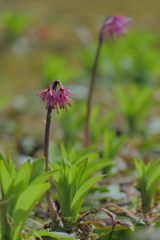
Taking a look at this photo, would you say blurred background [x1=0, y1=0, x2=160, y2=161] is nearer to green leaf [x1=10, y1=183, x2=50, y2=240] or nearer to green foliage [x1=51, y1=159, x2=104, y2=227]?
green foliage [x1=51, y1=159, x2=104, y2=227]

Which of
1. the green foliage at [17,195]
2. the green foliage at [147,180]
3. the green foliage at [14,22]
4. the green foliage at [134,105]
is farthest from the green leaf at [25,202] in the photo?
the green foliage at [14,22]

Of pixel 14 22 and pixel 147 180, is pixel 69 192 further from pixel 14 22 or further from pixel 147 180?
pixel 14 22

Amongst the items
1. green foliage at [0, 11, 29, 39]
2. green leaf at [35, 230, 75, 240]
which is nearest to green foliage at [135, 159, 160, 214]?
green leaf at [35, 230, 75, 240]

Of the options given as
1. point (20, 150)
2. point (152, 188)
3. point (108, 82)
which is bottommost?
point (152, 188)

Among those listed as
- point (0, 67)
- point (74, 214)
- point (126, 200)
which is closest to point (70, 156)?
point (126, 200)

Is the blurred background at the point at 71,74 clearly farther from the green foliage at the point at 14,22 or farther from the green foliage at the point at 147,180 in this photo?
the green foliage at the point at 147,180

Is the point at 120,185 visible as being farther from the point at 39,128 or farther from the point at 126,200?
the point at 39,128

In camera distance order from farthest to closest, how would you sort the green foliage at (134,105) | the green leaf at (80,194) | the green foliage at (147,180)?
the green foliage at (134,105), the green foliage at (147,180), the green leaf at (80,194)
